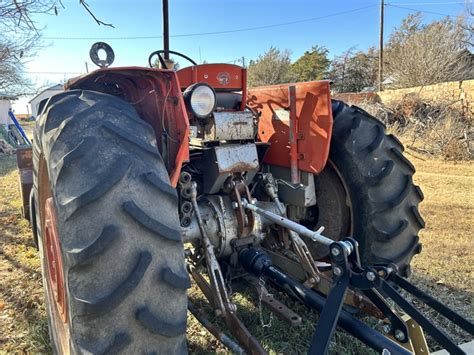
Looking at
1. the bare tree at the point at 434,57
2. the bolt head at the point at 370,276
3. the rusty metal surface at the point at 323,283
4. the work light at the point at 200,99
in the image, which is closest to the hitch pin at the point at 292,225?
the bolt head at the point at 370,276

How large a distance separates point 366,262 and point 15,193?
23.1 feet

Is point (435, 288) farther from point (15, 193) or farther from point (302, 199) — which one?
point (15, 193)

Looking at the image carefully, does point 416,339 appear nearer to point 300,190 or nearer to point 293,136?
point 300,190

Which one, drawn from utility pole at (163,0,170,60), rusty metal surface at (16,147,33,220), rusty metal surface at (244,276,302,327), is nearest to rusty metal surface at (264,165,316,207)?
rusty metal surface at (244,276,302,327)

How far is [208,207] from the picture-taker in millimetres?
2514

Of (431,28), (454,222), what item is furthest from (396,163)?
(431,28)

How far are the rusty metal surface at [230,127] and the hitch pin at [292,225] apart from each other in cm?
41

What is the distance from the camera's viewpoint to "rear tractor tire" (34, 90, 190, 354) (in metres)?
1.35

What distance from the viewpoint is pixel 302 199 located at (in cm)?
265

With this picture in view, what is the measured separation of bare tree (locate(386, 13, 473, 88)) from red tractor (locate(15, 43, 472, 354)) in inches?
777

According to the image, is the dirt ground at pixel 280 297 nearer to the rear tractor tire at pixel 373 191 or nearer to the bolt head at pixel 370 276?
the rear tractor tire at pixel 373 191

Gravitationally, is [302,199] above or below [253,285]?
above

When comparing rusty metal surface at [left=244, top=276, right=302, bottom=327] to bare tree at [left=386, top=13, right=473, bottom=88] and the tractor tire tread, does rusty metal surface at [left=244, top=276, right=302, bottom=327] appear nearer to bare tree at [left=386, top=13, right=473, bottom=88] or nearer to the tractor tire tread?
the tractor tire tread

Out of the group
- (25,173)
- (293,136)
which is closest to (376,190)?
(293,136)
